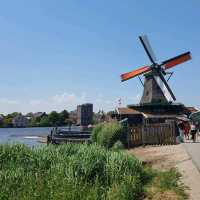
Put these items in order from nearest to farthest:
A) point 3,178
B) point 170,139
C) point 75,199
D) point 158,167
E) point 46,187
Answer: point 75,199 → point 46,187 → point 3,178 → point 158,167 → point 170,139

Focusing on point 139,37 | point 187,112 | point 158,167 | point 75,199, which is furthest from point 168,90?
point 75,199

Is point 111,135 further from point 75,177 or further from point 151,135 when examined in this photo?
point 75,177

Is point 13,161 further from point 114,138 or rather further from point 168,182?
point 114,138

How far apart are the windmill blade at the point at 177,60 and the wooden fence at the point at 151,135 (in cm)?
2878

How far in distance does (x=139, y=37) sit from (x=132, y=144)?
3232 cm

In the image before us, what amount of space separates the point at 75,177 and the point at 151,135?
53.3ft

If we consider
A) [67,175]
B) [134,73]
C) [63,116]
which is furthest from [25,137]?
[63,116]

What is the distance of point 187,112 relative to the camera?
172 ft

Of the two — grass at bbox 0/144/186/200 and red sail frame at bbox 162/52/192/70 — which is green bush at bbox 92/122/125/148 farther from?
red sail frame at bbox 162/52/192/70

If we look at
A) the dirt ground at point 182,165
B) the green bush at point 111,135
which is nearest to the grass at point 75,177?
the dirt ground at point 182,165

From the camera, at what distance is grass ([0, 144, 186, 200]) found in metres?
9.22

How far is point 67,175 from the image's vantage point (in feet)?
34.4

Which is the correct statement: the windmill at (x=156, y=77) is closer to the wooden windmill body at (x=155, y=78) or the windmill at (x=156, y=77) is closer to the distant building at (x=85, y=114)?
the wooden windmill body at (x=155, y=78)

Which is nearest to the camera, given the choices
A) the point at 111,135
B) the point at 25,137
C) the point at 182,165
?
the point at 182,165
